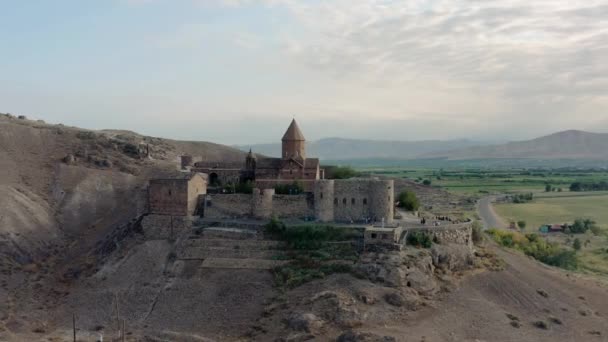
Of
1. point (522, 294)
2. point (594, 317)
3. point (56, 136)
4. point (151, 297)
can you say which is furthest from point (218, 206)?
point (56, 136)

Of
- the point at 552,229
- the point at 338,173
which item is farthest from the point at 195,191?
the point at 552,229

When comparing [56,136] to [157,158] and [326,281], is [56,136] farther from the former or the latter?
[326,281]

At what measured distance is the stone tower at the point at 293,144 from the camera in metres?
50.4

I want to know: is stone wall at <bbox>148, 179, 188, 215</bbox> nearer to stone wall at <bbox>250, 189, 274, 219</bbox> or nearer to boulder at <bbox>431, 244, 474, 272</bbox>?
stone wall at <bbox>250, 189, 274, 219</bbox>

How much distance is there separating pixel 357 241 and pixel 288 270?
193 inches

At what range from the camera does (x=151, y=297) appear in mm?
38375

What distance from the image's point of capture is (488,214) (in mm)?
82812

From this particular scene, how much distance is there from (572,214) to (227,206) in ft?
182

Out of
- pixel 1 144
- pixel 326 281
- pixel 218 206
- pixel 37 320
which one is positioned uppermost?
pixel 1 144

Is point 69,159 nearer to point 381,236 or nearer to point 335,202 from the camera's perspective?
point 335,202

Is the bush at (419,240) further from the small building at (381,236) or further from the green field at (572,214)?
the green field at (572,214)

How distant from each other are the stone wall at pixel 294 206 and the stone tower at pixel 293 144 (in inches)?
277

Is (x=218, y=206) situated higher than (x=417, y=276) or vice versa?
(x=218, y=206)

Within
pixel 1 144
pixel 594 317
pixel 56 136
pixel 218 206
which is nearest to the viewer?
pixel 594 317
